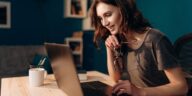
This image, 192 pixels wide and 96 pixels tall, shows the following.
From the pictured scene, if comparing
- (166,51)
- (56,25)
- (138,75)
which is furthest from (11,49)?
(166,51)

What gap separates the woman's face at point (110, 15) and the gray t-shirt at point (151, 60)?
164 mm

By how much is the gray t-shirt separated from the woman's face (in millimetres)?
164

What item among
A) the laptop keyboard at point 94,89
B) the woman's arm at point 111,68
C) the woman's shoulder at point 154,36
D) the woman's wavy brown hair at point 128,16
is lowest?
the laptop keyboard at point 94,89

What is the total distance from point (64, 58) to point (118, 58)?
0.54 m

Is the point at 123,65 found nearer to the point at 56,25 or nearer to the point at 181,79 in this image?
the point at 181,79

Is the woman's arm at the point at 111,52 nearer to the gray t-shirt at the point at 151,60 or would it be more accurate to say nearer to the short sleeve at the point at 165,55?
the gray t-shirt at the point at 151,60

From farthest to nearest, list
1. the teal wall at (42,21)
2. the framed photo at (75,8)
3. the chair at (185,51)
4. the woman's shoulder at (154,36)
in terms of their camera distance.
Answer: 1. the framed photo at (75,8)
2. the teal wall at (42,21)
3. the chair at (185,51)
4. the woman's shoulder at (154,36)

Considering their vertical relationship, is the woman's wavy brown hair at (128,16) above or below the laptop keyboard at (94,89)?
above

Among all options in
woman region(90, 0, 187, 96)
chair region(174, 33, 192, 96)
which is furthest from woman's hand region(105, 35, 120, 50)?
chair region(174, 33, 192, 96)

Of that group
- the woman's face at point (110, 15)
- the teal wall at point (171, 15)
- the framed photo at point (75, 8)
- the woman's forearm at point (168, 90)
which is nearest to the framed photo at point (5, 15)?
the framed photo at point (75, 8)

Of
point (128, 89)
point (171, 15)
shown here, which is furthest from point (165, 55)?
point (171, 15)

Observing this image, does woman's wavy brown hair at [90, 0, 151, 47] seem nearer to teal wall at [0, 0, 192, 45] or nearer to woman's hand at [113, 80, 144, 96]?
woman's hand at [113, 80, 144, 96]

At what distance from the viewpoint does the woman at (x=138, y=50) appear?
3.75 ft

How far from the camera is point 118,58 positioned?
151 centimetres
